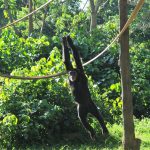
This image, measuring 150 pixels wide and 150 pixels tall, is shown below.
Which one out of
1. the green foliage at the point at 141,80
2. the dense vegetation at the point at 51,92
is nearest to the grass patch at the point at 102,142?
the dense vegetation at the point at 51,92

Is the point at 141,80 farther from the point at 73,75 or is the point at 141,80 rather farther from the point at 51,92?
the point at 73,75

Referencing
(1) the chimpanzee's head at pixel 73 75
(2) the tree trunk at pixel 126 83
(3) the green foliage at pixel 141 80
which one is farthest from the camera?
(3) the green foliage at pixel 141 80

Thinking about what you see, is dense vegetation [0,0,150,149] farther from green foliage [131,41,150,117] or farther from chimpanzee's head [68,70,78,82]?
chimpanzee's head [68,70,78,82]

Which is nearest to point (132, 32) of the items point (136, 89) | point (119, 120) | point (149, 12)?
point (149, 12)

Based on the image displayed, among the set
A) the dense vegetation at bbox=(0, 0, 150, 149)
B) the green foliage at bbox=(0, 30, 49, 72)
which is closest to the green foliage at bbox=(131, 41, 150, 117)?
the dense vegetation at bbox=(0, 0, 150, 149)

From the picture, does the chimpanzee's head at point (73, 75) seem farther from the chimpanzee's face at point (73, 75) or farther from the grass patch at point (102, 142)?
the grass patch at point (102, 142)

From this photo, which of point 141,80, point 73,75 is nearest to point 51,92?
point 141,80

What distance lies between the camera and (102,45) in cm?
1398

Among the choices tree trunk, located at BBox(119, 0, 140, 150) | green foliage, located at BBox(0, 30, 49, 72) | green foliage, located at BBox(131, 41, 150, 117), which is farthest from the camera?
green foliage, located at BBox(0, 30, 49, 72)

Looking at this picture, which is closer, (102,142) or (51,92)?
(102,142)

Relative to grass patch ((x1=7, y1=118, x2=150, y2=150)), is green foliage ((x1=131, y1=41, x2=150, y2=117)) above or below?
above

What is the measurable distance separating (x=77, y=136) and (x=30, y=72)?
208 cm

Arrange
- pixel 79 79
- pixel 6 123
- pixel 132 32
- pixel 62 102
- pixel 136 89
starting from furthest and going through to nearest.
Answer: pixel 132 32
pixel 136 89
pixel 62 102
pixel 6 123
pixel 79 79

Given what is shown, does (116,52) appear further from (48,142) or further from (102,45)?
(48,142)
